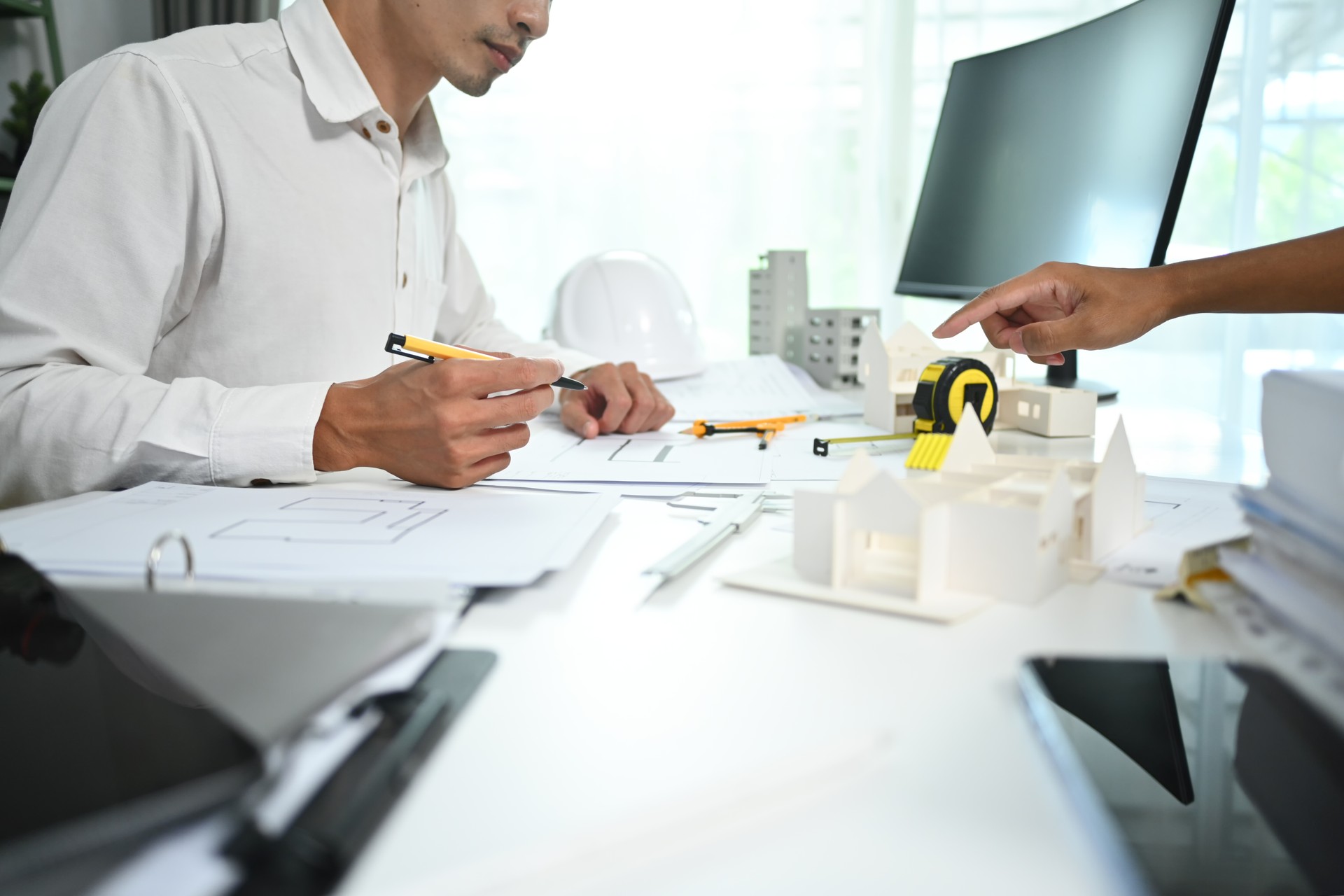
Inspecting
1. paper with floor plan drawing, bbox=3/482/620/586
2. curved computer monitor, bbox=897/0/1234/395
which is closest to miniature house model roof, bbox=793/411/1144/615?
paper with floor plan drawing, bbox=3/482/620/586

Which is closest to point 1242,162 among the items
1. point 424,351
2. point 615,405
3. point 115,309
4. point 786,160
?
point 786,160

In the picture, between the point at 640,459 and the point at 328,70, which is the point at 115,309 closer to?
the point at 328,70

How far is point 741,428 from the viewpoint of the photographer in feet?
3.15

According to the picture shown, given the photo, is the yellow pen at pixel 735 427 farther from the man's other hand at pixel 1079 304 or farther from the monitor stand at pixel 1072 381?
the monitor stand at pixel 1072 381

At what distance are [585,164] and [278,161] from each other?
5.58ft

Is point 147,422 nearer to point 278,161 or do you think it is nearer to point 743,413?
point 278,161

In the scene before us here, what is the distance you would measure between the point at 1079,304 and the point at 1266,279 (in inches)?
5.8

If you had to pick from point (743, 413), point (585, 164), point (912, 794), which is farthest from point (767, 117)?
point (912, 794)

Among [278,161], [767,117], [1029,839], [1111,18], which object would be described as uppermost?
[767,117]

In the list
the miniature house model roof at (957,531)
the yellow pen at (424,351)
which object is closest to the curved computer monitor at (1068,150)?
the miniature house model roof at (957,531)

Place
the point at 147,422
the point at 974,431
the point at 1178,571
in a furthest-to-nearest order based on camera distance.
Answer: the point at 147,422, the point at 974,431, the point at 1178,571

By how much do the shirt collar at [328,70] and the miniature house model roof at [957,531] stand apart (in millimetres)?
792

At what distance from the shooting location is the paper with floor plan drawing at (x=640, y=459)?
0.75 meters

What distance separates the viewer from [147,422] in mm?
681
